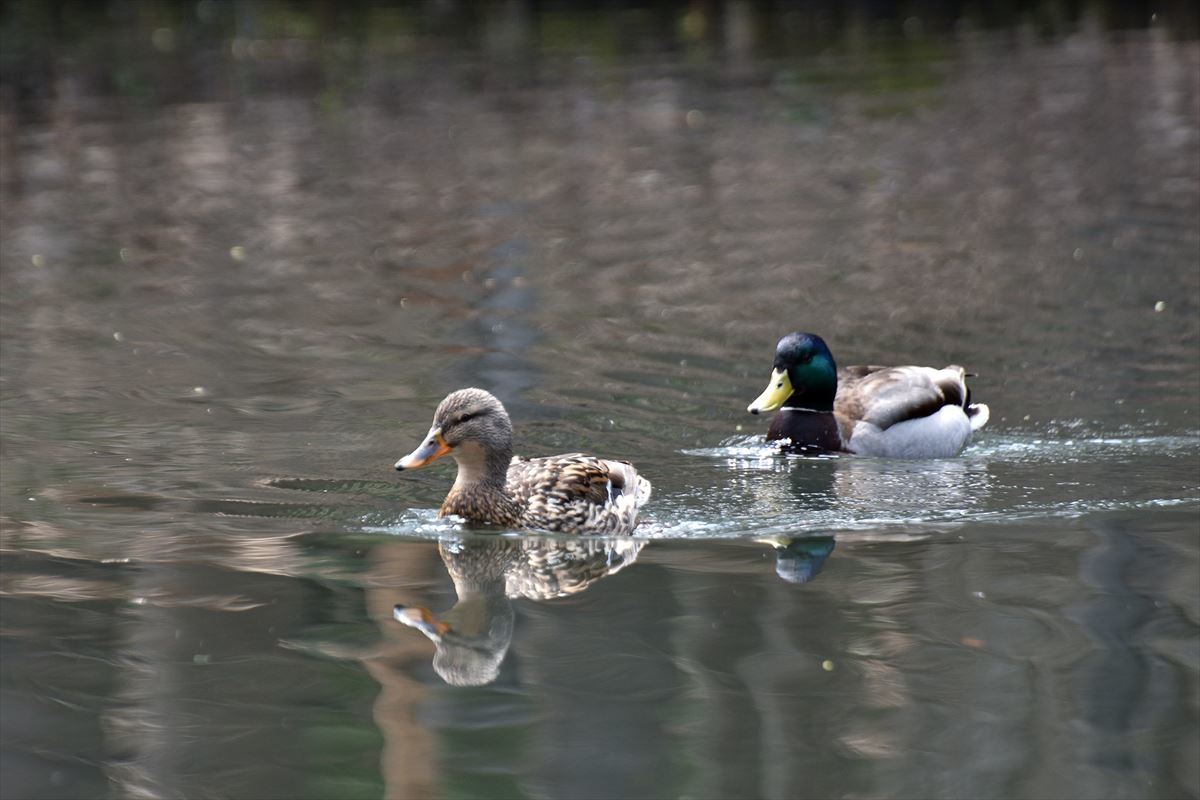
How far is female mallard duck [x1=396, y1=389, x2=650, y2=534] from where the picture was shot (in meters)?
8.25

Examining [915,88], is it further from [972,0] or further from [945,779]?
[945,779]

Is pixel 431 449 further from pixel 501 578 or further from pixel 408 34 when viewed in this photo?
pixel 408 34

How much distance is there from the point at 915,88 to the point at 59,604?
19.6 metres

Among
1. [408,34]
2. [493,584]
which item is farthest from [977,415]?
[408,34]

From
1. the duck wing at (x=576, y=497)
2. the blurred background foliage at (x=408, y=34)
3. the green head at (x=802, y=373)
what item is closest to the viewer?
the duck wing at (x=576, y=497)

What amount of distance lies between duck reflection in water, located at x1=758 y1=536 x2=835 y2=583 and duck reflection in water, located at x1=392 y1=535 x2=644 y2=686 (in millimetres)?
610

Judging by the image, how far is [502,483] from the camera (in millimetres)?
8430

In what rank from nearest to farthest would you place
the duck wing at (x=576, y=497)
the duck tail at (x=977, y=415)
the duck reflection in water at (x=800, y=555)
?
the duck reflection in water at (x=800, y=555) → the duck wing at (x=576, y=497) → the duck tail at (x=977, y=415)

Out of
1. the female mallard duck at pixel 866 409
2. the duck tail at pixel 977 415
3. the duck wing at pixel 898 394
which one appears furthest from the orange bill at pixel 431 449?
the duck tail at pixel 977 415

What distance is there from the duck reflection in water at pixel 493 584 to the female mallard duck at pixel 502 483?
97 millimetres

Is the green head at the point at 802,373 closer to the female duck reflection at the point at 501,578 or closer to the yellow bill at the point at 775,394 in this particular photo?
the yellow bill at the point at 775,394

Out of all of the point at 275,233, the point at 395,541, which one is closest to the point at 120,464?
the point at 395,541

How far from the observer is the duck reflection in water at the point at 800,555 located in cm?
748

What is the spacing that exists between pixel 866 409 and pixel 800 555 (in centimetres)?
255
